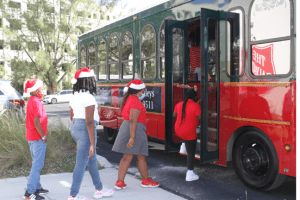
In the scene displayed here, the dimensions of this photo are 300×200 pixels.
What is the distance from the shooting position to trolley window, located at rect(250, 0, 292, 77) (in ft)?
14.4

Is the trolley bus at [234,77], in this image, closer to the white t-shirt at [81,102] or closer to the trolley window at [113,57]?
the trolley window at [113,57]

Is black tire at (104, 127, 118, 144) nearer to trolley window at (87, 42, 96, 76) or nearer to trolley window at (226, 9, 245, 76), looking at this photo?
trolley window at (87, 42, 96, 76)

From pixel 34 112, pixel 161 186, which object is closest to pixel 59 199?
pixel 34 112

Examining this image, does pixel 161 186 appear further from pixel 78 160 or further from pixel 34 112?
pixel 34 112

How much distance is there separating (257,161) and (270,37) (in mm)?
1735

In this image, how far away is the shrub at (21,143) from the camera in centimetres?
619

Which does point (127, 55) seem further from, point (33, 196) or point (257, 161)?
point (33, 196)

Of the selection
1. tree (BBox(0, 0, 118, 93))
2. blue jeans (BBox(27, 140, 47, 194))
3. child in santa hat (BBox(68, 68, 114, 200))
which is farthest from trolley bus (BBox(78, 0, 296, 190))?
tree (BBox(0, 0, 118, 93))

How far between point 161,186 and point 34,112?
2248 mm

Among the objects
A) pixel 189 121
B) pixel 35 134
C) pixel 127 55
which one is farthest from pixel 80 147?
pixel 127 55

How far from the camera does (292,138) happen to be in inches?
170

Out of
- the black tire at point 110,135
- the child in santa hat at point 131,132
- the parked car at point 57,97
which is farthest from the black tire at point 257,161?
A: the parked car at point 57,97

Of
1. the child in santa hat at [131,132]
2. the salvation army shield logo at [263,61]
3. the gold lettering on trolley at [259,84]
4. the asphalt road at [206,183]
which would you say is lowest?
the asphalt road at [206,183]

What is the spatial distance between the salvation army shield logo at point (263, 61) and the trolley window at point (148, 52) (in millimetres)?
2716
